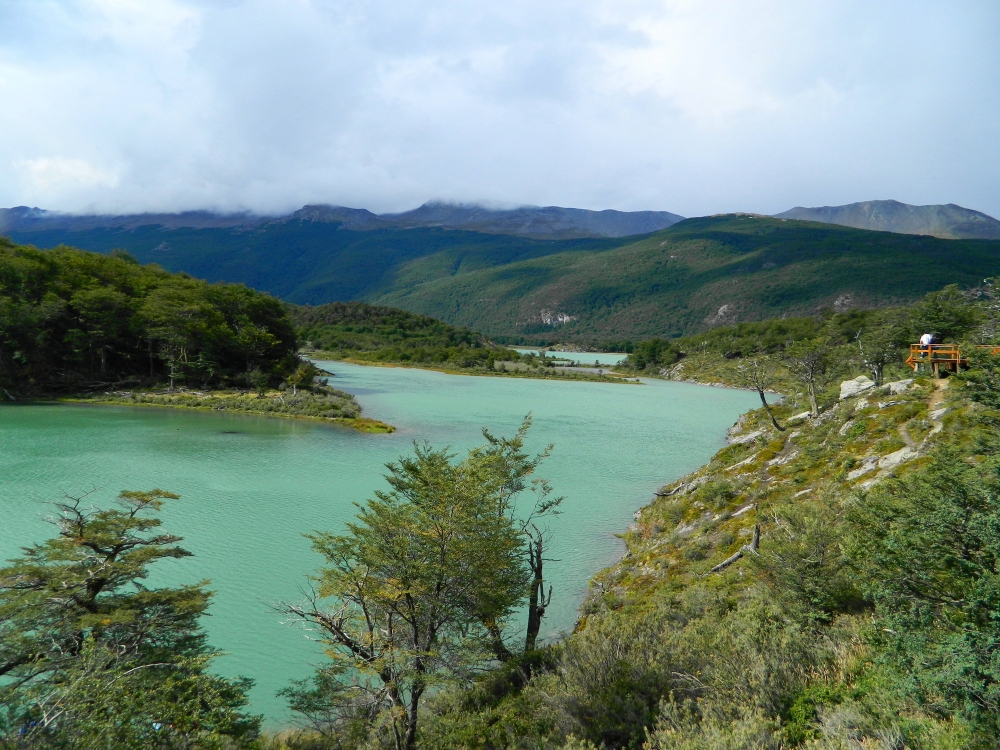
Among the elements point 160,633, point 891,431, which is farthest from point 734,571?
point 160,633

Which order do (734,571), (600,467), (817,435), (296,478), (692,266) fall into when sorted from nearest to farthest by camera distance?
(734,571), (817,435), (296,478), (600,467), (692,266)

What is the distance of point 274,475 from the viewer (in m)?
22.2

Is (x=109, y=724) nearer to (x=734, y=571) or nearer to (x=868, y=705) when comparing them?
(x=868, y=705)

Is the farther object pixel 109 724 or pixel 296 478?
pixel 296 478

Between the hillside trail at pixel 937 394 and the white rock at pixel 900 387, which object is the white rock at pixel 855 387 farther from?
the hillside trail at pixel 937 394

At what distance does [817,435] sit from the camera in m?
18.7

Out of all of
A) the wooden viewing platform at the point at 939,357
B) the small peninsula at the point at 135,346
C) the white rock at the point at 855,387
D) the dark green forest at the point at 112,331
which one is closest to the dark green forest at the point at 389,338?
the dark green forest at the point at 112,331

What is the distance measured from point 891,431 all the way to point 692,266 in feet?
567

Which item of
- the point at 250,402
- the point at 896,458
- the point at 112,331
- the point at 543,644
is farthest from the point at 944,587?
the point at 112,331

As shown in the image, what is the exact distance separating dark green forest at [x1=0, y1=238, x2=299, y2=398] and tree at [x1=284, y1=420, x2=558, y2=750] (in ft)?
137

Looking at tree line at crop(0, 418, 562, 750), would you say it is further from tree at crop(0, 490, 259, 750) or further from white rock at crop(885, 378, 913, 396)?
white rock at crop(885, 378, 913, 396)

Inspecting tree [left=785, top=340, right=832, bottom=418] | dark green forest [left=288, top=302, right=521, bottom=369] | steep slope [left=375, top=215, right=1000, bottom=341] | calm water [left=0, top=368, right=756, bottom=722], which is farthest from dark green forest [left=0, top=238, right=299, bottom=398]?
steep slope [left=375, top=215, right=1000, bottom=341]

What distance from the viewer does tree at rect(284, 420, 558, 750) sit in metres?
7.22

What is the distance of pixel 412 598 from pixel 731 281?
542 feet
